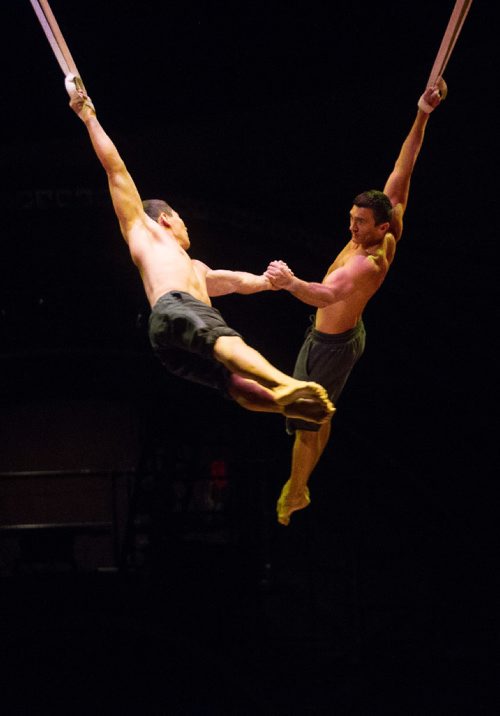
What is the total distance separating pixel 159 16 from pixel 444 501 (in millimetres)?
3725

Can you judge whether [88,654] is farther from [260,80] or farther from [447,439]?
[260,80]

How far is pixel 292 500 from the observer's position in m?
4.51

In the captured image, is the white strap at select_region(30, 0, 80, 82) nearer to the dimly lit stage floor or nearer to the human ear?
the human ear

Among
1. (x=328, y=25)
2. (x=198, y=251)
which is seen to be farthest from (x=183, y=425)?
(x=328, y=25)

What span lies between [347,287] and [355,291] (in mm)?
70

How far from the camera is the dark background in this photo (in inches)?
228

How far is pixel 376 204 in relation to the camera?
Answer: 409 cm

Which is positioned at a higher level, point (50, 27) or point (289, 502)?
point (50, 27)

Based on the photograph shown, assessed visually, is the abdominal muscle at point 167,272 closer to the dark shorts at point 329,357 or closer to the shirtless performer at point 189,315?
the shirtless performer at point 189,315

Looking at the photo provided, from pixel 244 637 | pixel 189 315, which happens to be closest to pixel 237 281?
pixel 189 315

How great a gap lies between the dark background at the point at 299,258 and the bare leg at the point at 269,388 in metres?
2.88

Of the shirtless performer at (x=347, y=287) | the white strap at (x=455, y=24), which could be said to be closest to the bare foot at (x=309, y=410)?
the shirtless performer at (x=347, y=287)

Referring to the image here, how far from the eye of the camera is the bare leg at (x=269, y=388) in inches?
133

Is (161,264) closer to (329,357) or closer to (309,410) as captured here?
(329,357)
